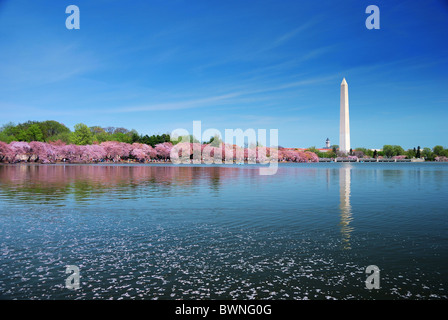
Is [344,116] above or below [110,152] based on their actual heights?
above

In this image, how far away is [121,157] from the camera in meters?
148

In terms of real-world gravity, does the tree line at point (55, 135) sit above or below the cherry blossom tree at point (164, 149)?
above

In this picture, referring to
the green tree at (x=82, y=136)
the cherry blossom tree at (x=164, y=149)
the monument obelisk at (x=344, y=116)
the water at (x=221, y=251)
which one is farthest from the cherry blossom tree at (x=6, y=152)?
the monument obelisk at (x=344, y=116)

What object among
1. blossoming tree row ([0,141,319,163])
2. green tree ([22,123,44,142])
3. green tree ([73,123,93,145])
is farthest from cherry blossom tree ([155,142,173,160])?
green tree ([22,123,44,142])

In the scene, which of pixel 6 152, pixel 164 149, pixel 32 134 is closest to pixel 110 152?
pixel 164 149

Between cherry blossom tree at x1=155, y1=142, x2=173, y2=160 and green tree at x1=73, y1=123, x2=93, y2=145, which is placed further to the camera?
cherry blossom tree at x1=155, y1=142, x2=173, y2=160

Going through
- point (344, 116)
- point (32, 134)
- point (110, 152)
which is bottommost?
point (110, 152)

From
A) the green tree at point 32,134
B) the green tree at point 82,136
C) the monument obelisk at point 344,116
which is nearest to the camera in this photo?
the green tree at point 32,134

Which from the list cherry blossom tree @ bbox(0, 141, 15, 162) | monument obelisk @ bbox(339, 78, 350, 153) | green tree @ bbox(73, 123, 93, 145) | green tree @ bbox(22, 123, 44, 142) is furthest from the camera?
green tree @ bbox(73, 123, 93, 145)

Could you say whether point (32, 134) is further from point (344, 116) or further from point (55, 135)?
point (344, 116)

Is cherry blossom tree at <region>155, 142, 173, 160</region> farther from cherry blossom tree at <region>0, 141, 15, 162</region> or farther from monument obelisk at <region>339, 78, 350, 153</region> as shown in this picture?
monument obelisk at <region>339, 78, 350, 153</region>

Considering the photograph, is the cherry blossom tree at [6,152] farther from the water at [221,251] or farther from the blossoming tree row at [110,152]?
the water at [221,251]
